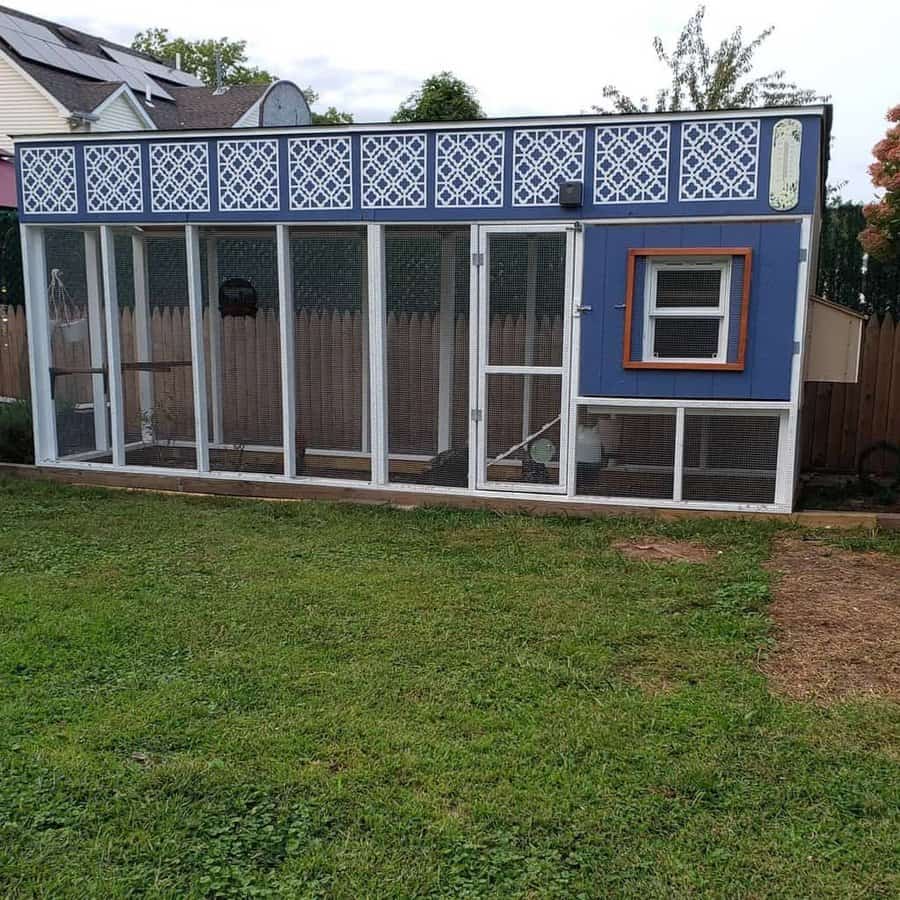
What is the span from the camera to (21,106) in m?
16.2

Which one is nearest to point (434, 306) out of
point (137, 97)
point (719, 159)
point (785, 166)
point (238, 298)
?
point (238, 298)

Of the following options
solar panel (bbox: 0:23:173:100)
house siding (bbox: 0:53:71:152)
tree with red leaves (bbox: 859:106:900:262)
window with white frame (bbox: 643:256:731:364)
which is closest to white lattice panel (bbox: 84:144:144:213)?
window with white frame (bbox: 643:256:731:364)

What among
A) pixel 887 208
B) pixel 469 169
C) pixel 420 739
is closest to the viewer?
pixel 420 739

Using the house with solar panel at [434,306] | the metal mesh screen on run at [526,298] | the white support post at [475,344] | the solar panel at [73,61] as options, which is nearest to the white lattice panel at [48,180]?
the house with solar panel at [434,306]

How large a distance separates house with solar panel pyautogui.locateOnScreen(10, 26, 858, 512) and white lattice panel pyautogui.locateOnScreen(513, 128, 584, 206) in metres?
0.01

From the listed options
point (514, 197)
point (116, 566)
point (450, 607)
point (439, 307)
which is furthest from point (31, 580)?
point (514, 197)

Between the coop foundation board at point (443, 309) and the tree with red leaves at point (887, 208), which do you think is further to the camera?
the tree with red leaves at point (887, 208)

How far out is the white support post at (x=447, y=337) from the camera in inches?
240

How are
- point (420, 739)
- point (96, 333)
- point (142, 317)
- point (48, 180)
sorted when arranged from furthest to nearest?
1. point (96, 333)
2. point (142, 317)
3. point (48, 180)
4. point (420, 739)

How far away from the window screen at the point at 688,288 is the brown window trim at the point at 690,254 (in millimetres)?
134

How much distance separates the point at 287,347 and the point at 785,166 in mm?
3542

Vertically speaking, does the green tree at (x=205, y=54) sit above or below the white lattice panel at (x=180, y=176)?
above

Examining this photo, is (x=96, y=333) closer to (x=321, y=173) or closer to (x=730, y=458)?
(x=321, y=173)

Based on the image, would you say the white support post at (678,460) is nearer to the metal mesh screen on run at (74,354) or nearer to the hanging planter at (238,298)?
the hanging planter at (238,298)
